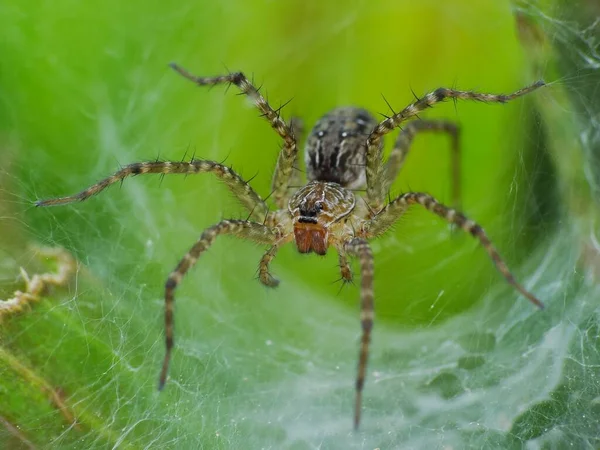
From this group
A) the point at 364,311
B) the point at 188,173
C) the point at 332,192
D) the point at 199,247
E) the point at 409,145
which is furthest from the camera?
the point at 409,145

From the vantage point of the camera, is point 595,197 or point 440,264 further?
point 440,264

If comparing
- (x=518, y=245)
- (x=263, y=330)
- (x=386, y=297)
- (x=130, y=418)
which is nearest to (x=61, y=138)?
(x=130, y=418)

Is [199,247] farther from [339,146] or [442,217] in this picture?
[339,146]

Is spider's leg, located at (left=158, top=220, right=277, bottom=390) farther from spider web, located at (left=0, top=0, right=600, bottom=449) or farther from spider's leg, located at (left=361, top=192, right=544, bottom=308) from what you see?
spider's leg, located at (left=361, top=192, right=544, bottom=308)

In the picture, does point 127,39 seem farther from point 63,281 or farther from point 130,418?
point 130,418

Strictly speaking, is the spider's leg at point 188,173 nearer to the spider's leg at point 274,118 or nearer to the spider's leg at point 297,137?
the spider's leg at point 274,118

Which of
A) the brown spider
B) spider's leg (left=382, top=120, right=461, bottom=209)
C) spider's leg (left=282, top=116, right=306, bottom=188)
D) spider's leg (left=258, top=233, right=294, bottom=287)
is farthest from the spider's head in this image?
spider's leg (left=282, top=116, right=306, bottom=188)

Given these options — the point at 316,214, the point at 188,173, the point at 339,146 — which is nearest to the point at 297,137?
the point at 339,146
